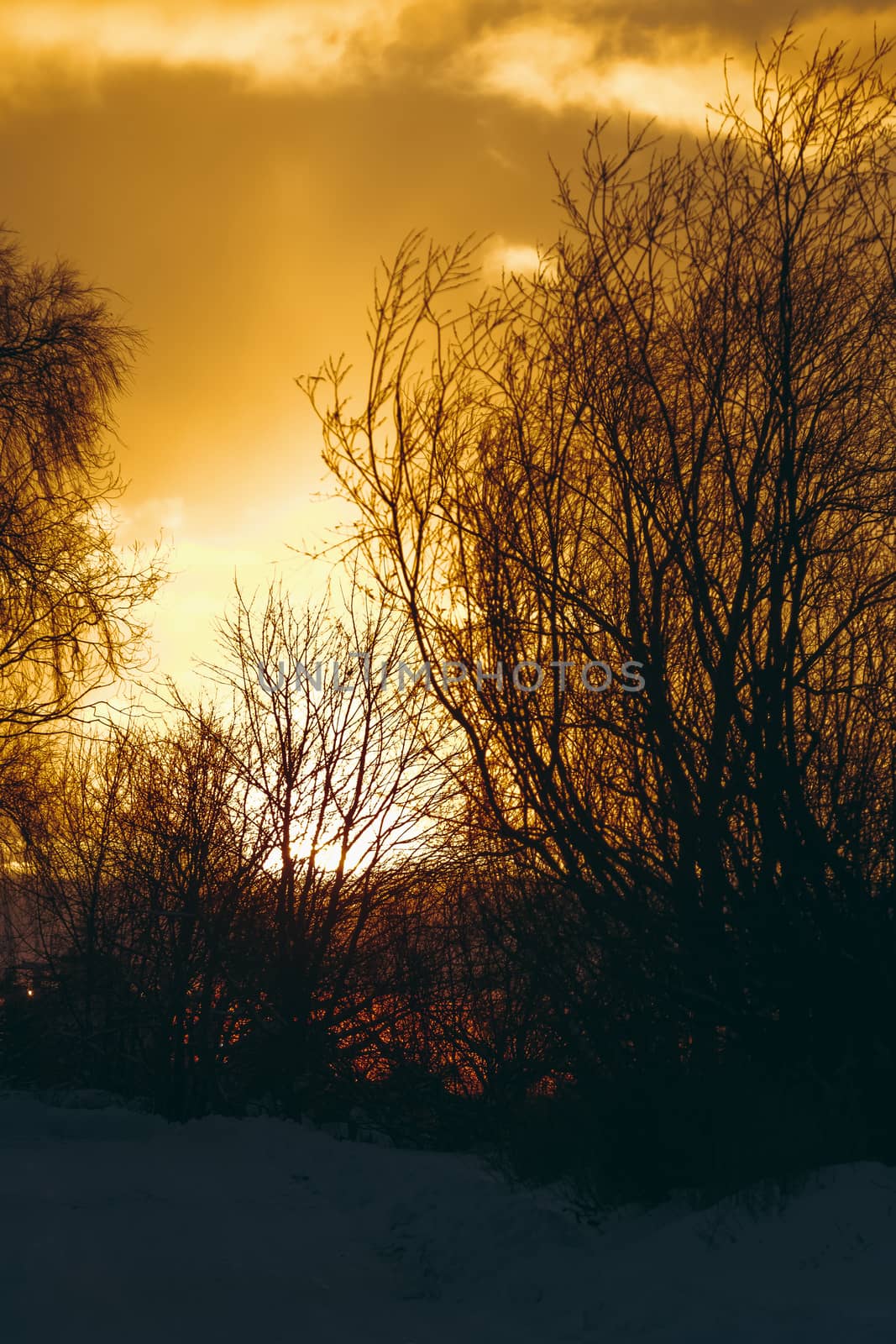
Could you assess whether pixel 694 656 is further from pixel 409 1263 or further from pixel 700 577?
pixel 409 1263

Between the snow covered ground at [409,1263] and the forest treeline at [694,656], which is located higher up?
the forest treeline at [694,656]

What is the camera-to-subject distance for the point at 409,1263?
666 cm

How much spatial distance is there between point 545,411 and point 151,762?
8921 millimetres

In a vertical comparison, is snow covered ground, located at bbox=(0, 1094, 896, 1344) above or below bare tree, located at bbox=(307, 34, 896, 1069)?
below

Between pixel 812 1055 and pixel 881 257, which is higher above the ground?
pixel 881 257

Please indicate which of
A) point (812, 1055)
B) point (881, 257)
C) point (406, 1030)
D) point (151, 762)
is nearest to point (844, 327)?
point (881, 257)

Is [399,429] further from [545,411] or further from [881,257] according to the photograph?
[881,257]

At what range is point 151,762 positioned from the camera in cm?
1470

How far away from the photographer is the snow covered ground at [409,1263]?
4.62 meters

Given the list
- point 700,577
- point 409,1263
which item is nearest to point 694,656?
point 700,577

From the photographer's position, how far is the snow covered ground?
4621mm

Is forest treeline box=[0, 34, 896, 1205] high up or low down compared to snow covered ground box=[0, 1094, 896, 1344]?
up

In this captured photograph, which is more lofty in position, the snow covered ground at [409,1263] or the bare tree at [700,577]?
the bare tree at [700,577]

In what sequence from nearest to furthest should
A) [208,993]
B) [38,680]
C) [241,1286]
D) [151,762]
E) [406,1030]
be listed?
[241,1286], [38,680], [208,993], [151,762], [406,1030]
